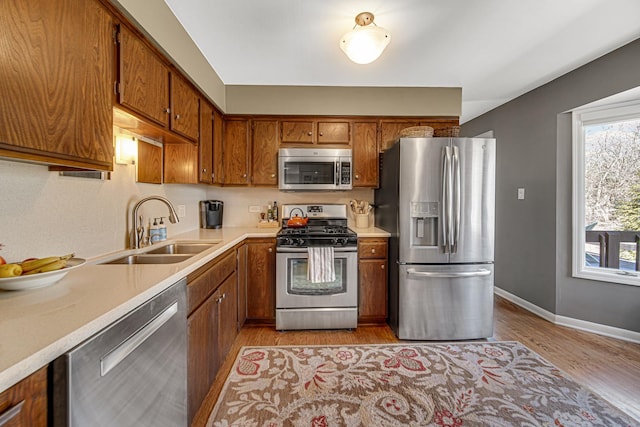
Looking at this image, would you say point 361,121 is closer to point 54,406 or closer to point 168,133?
point 168,133

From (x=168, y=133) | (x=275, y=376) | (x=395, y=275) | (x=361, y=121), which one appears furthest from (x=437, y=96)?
(x=275, y=376)

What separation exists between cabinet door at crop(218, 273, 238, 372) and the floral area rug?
0.53ft

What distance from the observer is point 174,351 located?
1.15m

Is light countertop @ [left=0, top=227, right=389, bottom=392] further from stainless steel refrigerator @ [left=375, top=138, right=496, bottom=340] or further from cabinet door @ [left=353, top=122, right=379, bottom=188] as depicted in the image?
cabinet door @ [left=353, top=122, right=379, bottom=188]

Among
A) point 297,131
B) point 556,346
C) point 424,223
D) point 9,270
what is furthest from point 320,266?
point 556,346

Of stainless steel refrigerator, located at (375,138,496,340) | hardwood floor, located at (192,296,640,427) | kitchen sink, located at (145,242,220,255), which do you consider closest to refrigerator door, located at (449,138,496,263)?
stainless steel refrigerator, located at (375,138,496,340)

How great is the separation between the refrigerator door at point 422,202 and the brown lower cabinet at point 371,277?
270 millimetres

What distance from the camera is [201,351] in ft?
4.88

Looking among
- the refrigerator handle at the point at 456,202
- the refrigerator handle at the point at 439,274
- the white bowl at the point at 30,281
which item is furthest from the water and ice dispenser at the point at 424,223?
the white bowl at the point at 30,281

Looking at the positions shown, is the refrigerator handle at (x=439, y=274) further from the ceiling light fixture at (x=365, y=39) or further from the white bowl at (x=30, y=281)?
the white bowl at (x=30, y=281)

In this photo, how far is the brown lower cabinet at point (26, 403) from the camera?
1.69 feet

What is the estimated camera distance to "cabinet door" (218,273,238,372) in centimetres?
181

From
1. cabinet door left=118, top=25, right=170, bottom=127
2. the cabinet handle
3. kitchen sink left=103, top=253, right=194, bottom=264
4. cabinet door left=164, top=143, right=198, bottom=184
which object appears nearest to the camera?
the cabinet handle

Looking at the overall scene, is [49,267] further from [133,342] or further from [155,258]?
[155,258]
